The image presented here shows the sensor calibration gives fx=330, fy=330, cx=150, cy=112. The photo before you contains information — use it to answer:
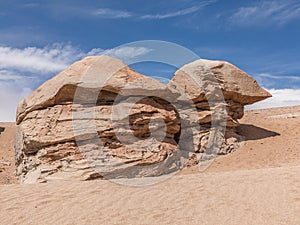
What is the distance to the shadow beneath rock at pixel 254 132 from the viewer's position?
17.2 m

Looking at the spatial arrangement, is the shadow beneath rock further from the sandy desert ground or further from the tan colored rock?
the sandy desert ground

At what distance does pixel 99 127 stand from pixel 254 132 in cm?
969

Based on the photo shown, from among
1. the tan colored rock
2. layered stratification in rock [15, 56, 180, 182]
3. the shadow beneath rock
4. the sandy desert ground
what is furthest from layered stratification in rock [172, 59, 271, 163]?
the sandy desert ground

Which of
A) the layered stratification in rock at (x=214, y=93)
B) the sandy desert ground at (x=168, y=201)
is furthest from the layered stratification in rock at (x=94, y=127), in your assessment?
the layered stratification in rock at (x=214, y=93)

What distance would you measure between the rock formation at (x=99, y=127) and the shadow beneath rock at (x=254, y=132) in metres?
4.34

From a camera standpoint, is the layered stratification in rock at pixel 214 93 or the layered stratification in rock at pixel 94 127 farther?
the layered stratification in rock at pixel 214 93

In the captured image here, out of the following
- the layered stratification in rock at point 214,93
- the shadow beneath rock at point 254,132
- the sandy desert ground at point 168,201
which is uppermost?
the layered stratification in rock at point 214,93

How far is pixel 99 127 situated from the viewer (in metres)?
11.7

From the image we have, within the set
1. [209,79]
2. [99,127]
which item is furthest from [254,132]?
[99,127]

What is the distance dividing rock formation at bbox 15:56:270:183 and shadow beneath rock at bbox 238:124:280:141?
4342mm

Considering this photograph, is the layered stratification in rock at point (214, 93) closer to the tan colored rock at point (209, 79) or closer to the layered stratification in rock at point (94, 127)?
the tan colored rock at point (209, 79)

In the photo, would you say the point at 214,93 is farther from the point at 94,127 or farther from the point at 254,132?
the point at 94,127

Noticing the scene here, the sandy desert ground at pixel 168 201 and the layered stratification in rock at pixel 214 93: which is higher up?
the layered stratification in rock at pixel 214 93

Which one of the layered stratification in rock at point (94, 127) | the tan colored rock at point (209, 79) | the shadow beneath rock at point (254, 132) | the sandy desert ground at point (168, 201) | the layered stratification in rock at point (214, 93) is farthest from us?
the shadow beneath rock at point (254, 132)
